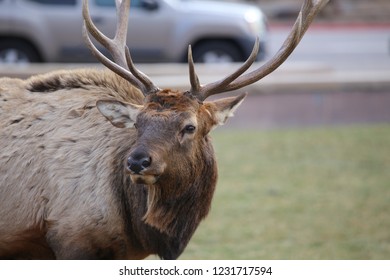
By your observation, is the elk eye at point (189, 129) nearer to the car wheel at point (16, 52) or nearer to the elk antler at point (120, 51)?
the elk antler at point (120, 51)

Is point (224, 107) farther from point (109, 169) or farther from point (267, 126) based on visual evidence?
point (267, 126)

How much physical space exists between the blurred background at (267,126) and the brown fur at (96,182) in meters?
2.52

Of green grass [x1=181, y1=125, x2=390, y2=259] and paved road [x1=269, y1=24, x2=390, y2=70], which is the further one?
paved road [x1=269, y1=24, x2=390, y2=70]

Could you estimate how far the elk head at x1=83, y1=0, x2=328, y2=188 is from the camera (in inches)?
241

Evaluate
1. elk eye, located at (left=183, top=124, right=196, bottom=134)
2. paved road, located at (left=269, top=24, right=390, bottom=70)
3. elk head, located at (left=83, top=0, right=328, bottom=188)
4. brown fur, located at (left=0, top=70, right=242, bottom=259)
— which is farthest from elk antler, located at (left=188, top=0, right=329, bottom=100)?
paved road, located at (left=269, top=24, right=390, bottom=70)

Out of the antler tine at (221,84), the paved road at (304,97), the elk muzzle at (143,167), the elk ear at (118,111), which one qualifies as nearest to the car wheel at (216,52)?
the paved road at (304,97)

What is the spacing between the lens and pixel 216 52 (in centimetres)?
1819

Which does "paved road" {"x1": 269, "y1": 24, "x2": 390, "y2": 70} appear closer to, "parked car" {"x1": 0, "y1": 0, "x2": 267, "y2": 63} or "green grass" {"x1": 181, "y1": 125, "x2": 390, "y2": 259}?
"parked car" {"x1": 0, "y1": 0, "x2": 267, "y2": 63}

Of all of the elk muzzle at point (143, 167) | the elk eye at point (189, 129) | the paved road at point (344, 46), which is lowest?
the elk muzzle at point (143, 167)

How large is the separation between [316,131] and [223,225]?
492 centimetres

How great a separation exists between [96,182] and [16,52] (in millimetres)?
11536

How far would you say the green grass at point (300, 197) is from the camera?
31.0 feet
